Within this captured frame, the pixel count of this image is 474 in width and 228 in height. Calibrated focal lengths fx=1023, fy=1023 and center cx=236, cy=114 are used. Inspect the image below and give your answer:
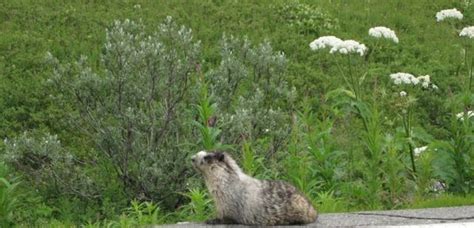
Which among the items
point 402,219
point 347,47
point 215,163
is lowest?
point 402,219

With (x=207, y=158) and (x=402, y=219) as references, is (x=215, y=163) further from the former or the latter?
(x=402, y=219)

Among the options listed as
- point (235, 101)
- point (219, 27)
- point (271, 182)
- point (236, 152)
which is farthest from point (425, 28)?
point (271, 182)

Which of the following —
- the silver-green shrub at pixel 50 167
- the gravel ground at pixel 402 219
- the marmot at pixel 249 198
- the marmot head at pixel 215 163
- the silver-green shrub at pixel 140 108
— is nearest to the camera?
the gravel ground at pixel 402 219

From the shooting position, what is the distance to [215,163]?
795 centimetres

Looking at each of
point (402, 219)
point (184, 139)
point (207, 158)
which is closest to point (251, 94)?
point (184, 139)

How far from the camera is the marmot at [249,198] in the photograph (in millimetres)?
7664

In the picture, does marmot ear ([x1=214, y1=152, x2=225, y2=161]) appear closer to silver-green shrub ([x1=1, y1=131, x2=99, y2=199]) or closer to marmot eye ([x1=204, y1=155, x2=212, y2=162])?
marmot eye ([x1=204, y1=155, x2=212, y2=162])

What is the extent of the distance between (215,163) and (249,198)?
44cm

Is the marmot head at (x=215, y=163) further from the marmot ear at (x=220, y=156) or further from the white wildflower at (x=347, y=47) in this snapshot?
the white wildflower at (x=347, y=47)

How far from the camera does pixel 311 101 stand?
50.0 feet

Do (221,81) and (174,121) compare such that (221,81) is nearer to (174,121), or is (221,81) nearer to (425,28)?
(174,121)

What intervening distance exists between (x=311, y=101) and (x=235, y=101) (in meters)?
3.49

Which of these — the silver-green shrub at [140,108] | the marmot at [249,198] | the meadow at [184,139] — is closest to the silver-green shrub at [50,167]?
the meadow at [184,139]

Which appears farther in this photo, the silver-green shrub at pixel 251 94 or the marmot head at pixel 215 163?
the silver-green shrub at pixel 251 94
